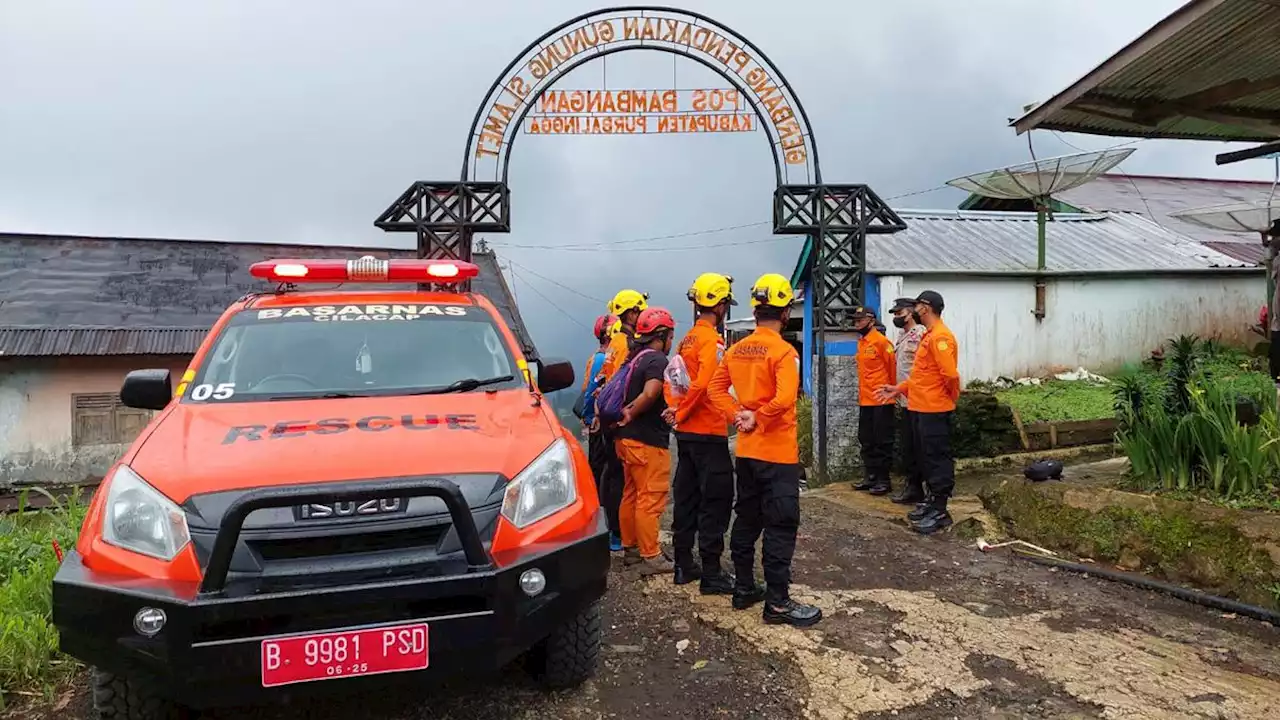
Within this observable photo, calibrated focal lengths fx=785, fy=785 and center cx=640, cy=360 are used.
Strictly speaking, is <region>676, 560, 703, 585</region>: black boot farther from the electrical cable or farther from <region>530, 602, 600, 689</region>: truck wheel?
the electrical cable

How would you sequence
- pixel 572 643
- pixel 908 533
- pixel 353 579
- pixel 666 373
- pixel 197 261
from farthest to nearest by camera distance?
pixel 197 261, pixel 908 533, pixel 666 373, pixel 572 643, pixel 353 579

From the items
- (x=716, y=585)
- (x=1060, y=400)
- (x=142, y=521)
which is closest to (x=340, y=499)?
(x=142, y=521)

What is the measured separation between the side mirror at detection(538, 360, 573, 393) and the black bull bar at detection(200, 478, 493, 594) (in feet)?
5.28

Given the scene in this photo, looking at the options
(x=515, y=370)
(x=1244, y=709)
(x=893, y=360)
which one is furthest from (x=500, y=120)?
(x=1244, y=709)

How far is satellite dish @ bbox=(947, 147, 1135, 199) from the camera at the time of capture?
13406mm

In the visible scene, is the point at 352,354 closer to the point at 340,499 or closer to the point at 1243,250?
the point at 340,499

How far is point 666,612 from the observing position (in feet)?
15.1

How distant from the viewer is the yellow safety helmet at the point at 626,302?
6486mm

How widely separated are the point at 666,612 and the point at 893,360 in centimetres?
470

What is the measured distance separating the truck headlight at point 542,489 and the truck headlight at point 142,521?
108 cm

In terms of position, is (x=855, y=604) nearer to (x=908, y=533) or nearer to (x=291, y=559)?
(x=908, y=533)

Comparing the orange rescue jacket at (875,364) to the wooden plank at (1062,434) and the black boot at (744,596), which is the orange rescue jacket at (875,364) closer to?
the wooden plank at (1062,434)

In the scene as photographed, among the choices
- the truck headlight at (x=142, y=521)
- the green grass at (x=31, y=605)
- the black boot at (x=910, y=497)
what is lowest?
the black boot at (x=910, y=497)

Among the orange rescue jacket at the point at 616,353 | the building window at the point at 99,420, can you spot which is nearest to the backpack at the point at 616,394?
the orange rescue jacket at the point at 616,353
